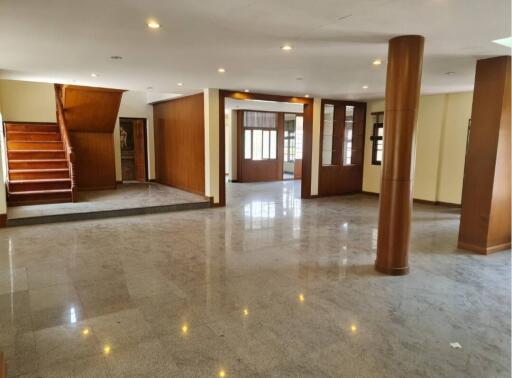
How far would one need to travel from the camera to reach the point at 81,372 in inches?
92.3

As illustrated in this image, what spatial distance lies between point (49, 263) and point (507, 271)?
230 inches

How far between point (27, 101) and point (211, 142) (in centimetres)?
559

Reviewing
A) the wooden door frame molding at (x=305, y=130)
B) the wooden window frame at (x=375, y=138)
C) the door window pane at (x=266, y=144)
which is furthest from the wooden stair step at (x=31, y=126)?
the wooden window frame at (x=375, y=138)

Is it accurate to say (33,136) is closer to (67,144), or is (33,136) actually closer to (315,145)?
(67,144)

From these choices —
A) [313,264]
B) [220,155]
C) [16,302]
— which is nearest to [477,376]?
[313,264]

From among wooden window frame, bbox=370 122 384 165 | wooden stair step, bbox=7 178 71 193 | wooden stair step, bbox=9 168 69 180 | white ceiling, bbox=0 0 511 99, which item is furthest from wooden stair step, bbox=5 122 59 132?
wooden window frame, bbox=370 122 384 165

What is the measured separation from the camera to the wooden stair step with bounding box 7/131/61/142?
8.99 metres

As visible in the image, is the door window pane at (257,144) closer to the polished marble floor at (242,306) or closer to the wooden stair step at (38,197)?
the wooden stair step at (38,197)

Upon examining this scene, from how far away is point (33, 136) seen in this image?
30.2 ft

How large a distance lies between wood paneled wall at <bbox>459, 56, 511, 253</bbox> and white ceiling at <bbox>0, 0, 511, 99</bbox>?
40 cm

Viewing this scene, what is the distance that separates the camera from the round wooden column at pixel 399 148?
3.90 m

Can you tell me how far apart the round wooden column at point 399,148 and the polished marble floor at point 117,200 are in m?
5.03

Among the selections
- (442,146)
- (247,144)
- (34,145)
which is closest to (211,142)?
(34,145)

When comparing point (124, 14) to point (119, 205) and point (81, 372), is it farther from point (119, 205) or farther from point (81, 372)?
point (119, 205)
